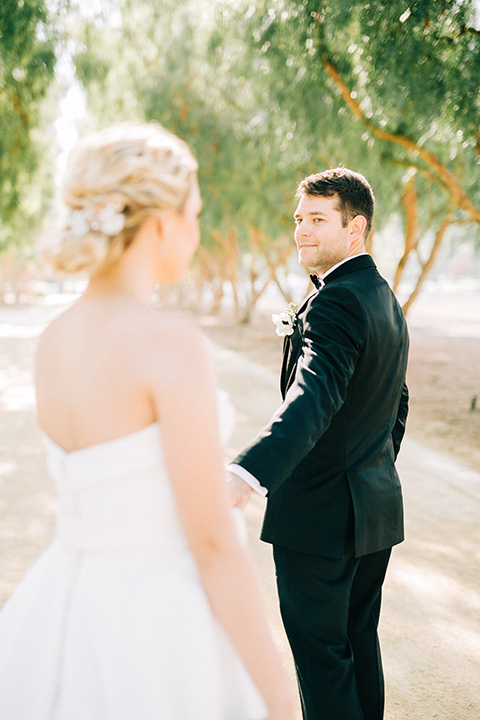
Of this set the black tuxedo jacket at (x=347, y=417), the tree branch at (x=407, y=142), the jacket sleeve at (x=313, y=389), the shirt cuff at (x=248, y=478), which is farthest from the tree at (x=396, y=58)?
the shirt cuff at (x=248, y=478)

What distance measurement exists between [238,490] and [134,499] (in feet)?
1.79

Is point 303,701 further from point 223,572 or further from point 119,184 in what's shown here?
point 119,184

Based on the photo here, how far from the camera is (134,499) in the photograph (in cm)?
127

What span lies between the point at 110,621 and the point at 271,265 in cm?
2109

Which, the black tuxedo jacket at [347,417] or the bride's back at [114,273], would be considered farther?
the black tuxedo jacket at [347,417]

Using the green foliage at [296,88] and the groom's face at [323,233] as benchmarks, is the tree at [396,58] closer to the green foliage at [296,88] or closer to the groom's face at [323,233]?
the green foliage at [296,88]

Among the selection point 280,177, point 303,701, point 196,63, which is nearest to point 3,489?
point 303,701

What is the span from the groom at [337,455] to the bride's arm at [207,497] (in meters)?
0.76

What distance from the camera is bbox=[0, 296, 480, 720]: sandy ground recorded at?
116 inches

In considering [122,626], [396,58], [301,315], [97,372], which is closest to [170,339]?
[97,372]

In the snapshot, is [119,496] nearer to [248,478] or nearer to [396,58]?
[248,478]

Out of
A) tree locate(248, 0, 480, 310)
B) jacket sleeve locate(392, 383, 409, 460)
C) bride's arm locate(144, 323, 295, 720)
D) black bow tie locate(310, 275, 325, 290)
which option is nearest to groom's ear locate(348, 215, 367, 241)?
black bow tie locate(310, 275, 325, 290)

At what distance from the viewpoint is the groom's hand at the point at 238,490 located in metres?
1.74

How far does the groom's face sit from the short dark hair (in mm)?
19
